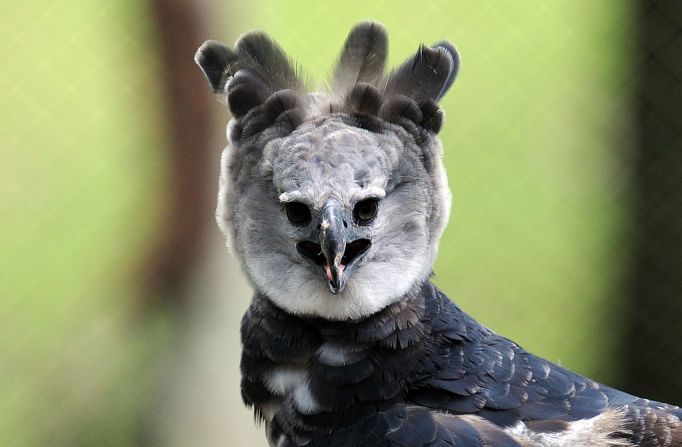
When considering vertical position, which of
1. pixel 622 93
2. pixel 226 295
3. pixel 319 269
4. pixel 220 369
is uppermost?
pixel 622 93

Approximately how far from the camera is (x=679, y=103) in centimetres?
229

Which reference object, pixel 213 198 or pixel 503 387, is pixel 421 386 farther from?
pixel 213 198

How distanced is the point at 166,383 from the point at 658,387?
4.88ft

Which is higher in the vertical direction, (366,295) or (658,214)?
(658,214)

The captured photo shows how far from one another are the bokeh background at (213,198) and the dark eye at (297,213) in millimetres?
890

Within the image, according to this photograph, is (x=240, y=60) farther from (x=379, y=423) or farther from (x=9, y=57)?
(x=9, y=57)

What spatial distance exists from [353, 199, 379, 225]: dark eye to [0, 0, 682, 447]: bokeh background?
3.02 ft

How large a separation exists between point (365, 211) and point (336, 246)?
10 cm

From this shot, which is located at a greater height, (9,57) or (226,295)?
(9,57)

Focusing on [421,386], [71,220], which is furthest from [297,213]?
[71,220]

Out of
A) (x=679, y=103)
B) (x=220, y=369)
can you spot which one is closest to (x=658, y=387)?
(x=679, y=103)

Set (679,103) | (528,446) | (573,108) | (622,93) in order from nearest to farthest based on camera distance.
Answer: (528,446), (679,103), (622,93), (573,108)

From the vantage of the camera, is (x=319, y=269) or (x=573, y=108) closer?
Answer: (x=319, y=269)

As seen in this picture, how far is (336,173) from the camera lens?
3.57ft
